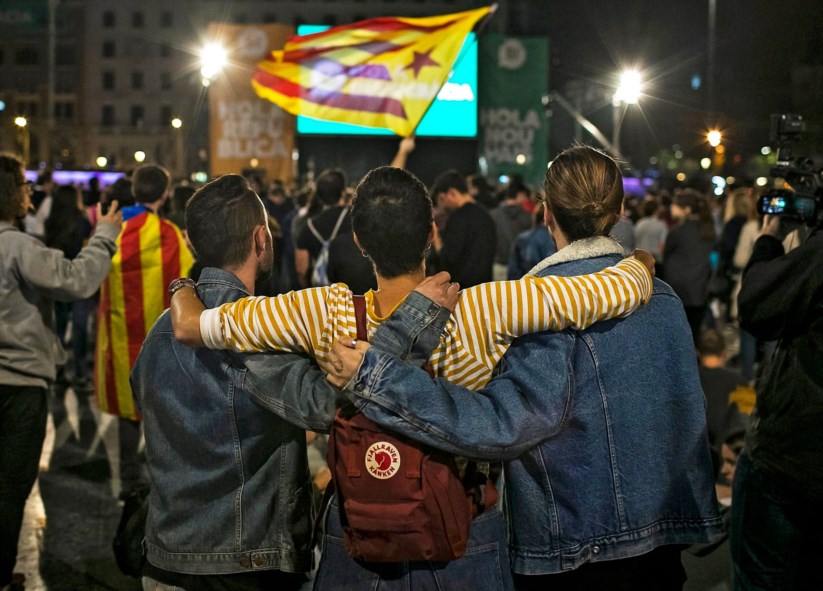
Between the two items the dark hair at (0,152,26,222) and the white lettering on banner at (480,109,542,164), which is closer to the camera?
the dark hair at (0,152,26,222)

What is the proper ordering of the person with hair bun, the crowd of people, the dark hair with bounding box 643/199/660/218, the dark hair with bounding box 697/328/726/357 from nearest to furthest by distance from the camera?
the crowd of people < the dark hair with bounding box 697/328/726/357 < the person with hair bun < the dark hair with bounding box 643/199/660/218

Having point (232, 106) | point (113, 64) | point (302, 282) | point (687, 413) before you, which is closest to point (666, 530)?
point (687, 413)

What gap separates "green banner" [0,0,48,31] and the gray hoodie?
54083mm

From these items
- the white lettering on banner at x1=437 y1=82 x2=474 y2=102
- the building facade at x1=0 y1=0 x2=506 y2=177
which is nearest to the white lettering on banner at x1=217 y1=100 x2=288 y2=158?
the white lettering on banner at x1=437 y1=82 x2=474 y2=102

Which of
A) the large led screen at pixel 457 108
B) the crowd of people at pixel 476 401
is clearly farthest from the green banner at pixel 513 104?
the crowd of people at pixel 476 401

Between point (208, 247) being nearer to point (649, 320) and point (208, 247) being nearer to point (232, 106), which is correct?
point (649, 320)

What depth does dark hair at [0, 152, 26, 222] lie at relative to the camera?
4816 millimetres

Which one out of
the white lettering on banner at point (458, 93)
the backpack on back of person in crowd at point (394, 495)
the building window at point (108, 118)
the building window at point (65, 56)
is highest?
the building window at point (65, 56)

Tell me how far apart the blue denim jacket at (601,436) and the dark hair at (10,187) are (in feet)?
10.2

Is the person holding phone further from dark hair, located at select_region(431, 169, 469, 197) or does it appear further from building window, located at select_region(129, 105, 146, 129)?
building window, located at select_region(129, 105, 146, 129)

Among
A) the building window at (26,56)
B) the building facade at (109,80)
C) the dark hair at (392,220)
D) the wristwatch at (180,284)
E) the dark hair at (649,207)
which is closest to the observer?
the dark hair at (392,220)

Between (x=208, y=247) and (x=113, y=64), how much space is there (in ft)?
317

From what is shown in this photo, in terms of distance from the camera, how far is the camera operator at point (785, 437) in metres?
3.59

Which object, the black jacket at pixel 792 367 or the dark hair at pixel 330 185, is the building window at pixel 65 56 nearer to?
the dark hair at pixel 330 185
